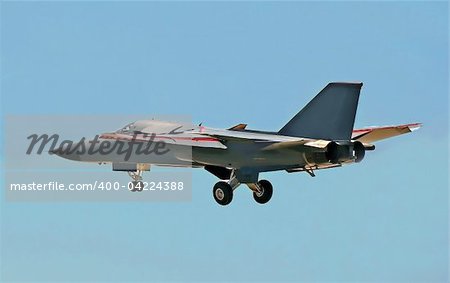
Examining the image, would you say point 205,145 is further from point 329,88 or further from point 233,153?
point 329,88

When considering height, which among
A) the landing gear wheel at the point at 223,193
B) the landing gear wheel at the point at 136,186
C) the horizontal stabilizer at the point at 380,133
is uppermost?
the horizontal stabilizer at the point at 380,133

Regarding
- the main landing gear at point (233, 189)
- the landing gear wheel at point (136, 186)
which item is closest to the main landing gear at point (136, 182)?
the landing gear wheel at point (136, 186)

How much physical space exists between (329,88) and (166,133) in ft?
17.0

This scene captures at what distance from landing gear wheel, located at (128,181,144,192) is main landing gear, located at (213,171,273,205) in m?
2.36

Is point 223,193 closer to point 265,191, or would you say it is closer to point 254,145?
point 265,191

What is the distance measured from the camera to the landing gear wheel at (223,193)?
50.5 m

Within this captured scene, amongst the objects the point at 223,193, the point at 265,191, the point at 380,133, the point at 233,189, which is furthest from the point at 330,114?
the point at 223,193

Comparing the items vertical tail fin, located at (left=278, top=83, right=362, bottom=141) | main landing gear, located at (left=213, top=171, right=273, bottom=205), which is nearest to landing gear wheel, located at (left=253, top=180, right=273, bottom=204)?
main landing gear, located at (left=213, top=171, right=273, bottom=205)

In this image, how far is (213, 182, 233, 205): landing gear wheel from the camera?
50.5m

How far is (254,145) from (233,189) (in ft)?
6.65

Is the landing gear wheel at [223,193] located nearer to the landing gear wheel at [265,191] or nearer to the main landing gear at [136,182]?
the landing gear wheel at [265,191]

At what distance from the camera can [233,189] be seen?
167 feet

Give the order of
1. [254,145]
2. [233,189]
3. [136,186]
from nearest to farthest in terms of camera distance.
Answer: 1. [254,145]
2. [233,189]
3. [136,186]

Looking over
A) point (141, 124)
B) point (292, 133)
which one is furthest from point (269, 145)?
point (141, 124)
